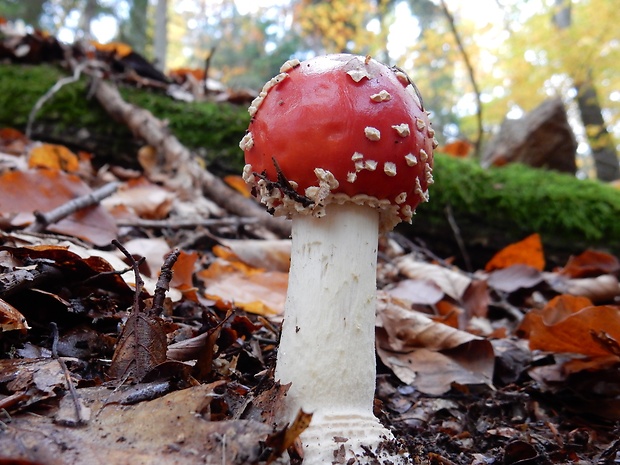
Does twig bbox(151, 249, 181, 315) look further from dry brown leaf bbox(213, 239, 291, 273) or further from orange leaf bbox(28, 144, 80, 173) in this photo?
orange leaf bbox(28, 144, 80, 173)

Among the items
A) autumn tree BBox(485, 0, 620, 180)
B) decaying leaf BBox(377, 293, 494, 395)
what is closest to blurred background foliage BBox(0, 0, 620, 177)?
autumn tree BBox(485, 0, 620, 180)

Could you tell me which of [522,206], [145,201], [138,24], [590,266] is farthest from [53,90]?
[138,24]

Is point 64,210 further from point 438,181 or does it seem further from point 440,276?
point 438,181

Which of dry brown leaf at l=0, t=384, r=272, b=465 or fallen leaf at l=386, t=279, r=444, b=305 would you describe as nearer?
dry brown leaf at l=0, t=384, r=272, b=465

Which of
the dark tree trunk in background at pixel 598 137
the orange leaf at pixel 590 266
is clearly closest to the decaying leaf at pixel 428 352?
the orange leaf at pixel 590 266

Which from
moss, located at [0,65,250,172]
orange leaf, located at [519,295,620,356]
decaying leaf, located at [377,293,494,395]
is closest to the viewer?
orange leaf, located at [519,295,620,356]

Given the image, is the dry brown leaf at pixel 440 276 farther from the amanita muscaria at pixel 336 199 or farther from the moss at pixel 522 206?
the amanita muscaria at pixel 336 199

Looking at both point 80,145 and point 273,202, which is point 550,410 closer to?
point 273,202

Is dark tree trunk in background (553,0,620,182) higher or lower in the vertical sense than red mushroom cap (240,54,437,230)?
higher
